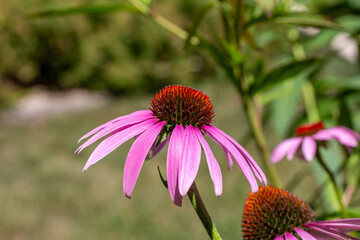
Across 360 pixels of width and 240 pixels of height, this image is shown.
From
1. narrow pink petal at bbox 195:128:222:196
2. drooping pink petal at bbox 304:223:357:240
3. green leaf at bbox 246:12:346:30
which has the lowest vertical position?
drooping pink petal at bbox 304:223:357:240

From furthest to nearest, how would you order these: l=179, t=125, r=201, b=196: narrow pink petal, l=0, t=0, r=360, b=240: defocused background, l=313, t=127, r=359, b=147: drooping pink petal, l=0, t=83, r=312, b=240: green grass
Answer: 1. l=0, t=83, r=312, b=240: green grass
2. l=0, t=0, r=360, b=240: defocused background
3. l=313, t=127, r=359, b=147: drooping pink petal
4. l=179, t=125, r=201, b=196: narrow pink petal

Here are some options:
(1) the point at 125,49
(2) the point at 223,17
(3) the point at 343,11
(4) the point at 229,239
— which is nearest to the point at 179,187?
(2) the point at 223,17

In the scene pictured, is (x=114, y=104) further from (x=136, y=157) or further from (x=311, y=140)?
(x=136, y=157)

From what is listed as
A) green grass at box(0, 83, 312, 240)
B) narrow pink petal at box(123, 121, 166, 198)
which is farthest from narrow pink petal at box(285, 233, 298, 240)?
green grass at box(0, 83, 312, 240)

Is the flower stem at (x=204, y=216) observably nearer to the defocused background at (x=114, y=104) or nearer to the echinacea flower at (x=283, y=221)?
the echinacea flower at (x=283, y=221)

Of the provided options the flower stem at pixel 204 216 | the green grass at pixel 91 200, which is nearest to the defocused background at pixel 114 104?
the green grass at pixel 91 200

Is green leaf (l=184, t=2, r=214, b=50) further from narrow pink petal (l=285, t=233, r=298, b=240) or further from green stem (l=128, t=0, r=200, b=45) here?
narrow pink petal (l=285, t=233, r=298, b=240)

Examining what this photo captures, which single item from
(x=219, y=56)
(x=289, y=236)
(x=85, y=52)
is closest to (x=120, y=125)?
(x=289, y=236)
